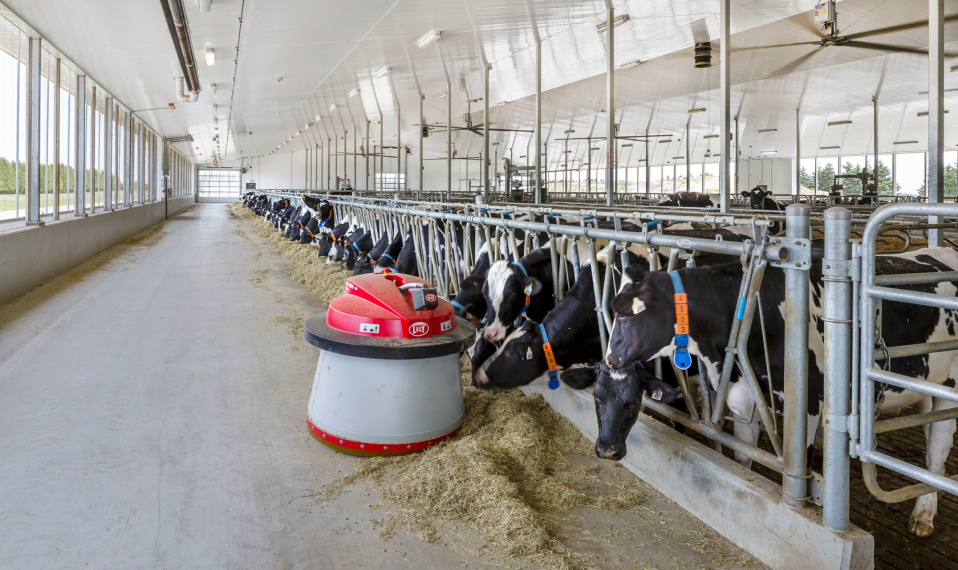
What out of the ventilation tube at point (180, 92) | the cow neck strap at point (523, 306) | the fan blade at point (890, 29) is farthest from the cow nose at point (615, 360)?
the ventilation tube at point (180, 92)

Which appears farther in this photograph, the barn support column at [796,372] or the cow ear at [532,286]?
the cow ear at [532,286]

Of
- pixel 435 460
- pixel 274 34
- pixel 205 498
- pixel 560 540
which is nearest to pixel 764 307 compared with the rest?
pixel 560 540

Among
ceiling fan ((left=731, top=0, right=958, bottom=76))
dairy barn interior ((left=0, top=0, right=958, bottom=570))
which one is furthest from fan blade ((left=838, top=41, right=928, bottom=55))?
dairy barn interior ((left=0, top=0, right=958, bottom=570))

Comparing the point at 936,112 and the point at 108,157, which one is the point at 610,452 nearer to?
the point at 936,112

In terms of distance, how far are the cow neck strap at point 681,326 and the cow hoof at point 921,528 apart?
1352 mm

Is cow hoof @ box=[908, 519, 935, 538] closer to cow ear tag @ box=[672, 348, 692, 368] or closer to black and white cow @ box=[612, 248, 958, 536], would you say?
black and white cow @ box=[612, 248, 958, 536]

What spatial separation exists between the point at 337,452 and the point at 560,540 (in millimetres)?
1580

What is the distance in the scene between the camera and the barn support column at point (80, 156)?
15.0 metres

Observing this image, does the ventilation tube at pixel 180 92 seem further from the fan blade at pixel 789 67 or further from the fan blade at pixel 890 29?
the fan blade at pixel 789 67

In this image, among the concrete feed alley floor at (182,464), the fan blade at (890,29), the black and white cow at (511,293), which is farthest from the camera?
the fan blade at (890,29)

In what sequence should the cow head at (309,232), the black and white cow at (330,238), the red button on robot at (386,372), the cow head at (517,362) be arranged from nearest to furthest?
the red button on robot at (386,372), the cow head at (517,362), the black and white cow at (330,238), the cow head at (309,232)

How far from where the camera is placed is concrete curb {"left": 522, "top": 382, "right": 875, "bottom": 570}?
2361mm

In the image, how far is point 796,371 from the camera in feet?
8.38

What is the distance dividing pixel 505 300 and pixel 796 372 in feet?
7.68
